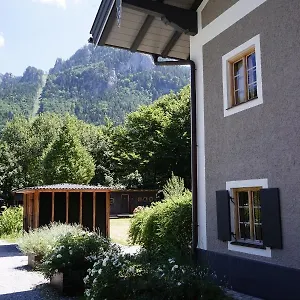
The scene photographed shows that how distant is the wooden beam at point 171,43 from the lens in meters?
10.7

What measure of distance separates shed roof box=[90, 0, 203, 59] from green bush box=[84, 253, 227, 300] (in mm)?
5845

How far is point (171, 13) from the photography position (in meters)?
9.58

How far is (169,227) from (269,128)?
459cm

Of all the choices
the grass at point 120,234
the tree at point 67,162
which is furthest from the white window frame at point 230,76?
the tree at point 67,162

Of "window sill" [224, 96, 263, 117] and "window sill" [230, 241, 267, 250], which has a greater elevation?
"window sill" [224, 96, 263, 117]

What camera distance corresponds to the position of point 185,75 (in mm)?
134000

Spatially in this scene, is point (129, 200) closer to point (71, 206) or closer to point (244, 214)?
point (71, 206)

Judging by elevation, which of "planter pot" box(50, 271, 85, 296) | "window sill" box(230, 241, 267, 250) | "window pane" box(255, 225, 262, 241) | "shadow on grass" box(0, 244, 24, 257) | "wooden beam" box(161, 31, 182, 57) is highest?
"wooden beam" box(161, 31, 182, 57)

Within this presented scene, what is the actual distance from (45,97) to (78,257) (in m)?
124

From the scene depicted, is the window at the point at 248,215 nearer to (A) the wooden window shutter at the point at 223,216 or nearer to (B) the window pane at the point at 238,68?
(A) the wooden window shutter at the point at 223,216

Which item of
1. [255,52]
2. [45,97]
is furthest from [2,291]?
[45,97]

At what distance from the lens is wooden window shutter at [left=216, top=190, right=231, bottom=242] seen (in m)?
8.11

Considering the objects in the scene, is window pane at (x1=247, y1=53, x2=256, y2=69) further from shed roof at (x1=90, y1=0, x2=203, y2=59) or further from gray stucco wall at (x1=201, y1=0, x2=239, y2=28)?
shed roof at (x1=90, y1=0, x2=203, y2=59)

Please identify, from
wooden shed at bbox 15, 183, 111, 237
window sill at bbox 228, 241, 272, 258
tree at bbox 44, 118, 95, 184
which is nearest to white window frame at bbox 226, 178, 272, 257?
window sill at bbox 228, 241, 272, 258
